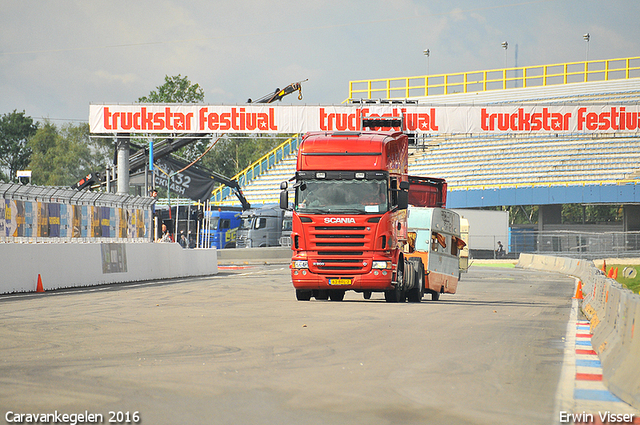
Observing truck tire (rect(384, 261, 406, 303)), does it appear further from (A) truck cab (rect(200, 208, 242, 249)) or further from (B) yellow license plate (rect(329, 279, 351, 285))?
(A) truck cab (rect(200, 208, 242, 249))

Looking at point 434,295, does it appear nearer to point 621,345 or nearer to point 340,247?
point 340,247

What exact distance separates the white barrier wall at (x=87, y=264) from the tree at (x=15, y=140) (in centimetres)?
8142

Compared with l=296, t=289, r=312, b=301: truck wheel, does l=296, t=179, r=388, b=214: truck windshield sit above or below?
above

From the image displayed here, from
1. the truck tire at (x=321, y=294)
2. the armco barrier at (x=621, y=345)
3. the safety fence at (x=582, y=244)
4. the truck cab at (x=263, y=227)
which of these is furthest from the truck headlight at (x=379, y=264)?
the truck cab at (x=263, y=227)

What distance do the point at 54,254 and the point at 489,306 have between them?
11.5 meters

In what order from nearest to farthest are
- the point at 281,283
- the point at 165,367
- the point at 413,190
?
the point at 165,367 < the point at 413,190 < the point at 281,283

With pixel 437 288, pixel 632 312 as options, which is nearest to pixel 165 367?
pixel 632 312

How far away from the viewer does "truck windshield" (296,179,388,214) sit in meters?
17.4

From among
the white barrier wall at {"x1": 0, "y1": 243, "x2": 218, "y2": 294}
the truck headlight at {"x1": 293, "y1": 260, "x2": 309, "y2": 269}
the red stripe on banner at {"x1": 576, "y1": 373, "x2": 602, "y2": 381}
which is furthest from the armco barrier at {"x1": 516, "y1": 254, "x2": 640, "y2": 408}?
the white barrier wall at {"x1": 0, "y1": 243, "x2": 218, "y2": 294}

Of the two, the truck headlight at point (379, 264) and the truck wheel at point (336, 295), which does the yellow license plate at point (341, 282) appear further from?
the truck wheel at point (336, 295)

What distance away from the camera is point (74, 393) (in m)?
6.85

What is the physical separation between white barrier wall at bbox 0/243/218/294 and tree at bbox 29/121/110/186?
76425 mm

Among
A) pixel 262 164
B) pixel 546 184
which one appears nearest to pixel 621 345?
pixel 546 184

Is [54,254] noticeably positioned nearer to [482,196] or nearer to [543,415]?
[543,415]
